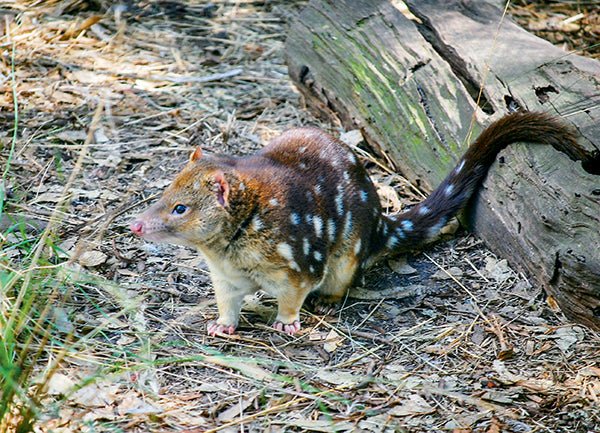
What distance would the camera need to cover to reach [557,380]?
14.3 ft

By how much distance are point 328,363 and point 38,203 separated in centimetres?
248

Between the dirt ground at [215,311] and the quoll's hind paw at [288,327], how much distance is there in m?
0.04

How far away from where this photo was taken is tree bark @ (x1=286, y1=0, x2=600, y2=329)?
15.5 feet

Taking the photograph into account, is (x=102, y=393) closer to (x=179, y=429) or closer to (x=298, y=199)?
(x=179, y=429)

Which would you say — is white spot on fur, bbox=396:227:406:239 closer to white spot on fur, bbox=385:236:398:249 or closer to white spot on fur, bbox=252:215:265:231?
white spot on fur, bbox=385:236:398:249

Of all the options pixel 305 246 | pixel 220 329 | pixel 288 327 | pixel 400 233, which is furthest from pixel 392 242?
pixel 220 329

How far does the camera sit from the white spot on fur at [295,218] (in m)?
4.82

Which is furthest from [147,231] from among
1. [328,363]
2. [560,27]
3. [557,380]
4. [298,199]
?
[560,27]

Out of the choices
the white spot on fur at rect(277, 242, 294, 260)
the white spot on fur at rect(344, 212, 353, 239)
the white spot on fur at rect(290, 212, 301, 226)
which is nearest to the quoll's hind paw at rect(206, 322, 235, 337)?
the white spot on fur at rect(277, 242, 294, 260)

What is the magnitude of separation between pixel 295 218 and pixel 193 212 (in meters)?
0.56

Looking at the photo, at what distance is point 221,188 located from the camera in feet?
15.2

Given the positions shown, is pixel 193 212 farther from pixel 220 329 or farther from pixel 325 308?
pixel 325 308

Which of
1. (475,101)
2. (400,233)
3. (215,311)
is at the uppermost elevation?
(475,101)

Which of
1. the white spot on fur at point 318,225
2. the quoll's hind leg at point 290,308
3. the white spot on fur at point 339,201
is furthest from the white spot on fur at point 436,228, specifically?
the quoll's hind leg at point 290,308
